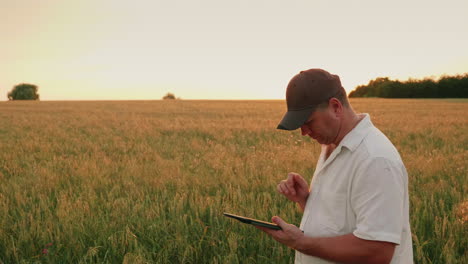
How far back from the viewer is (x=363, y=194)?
1662mm

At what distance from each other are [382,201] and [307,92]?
58cm

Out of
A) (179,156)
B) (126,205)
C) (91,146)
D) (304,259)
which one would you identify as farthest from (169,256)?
(91,146)

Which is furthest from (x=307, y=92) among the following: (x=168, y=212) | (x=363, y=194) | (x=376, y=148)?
(x=168, y=212)

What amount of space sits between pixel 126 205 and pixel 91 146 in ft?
18.7

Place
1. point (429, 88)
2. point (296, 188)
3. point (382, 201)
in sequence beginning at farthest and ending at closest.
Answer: point (429, 88) < point (296, 188) < point (382, 201)

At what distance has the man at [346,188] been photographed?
1611 millimetres

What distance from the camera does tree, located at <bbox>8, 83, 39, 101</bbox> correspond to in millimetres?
103938

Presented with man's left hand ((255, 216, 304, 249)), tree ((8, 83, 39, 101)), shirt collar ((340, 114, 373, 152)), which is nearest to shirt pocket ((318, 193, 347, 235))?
man's left hand ((255, 216, 304, 249))

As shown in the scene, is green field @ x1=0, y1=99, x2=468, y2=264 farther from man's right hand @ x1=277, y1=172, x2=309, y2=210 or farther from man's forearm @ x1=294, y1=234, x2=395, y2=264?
man's forearm @ x1=294, y1=234, x2=395, y2=264

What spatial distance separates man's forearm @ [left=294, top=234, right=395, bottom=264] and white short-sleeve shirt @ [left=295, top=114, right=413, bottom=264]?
51 millimetres

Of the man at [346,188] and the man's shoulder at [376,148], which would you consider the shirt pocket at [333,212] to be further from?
the man's shoulder at [376,148]

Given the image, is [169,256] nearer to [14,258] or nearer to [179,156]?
[14,258]

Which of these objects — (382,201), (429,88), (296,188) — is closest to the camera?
(382,201)

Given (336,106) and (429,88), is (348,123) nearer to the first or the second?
(336,106)
